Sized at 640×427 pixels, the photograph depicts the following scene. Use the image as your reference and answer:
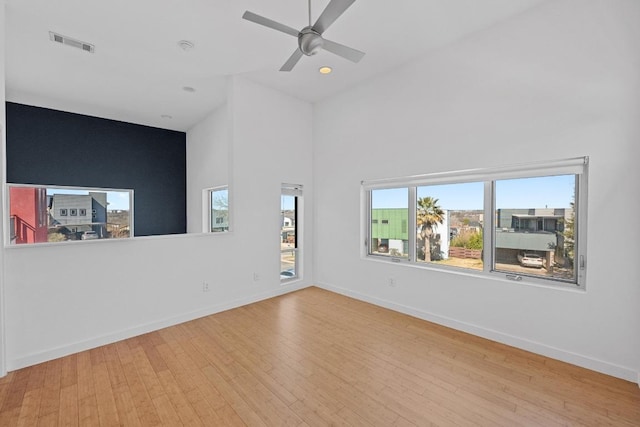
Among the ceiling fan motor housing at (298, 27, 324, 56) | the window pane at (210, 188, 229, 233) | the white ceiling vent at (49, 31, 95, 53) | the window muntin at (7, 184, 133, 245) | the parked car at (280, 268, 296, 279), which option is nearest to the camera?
the ceiling fan motor housing at (298, 27, 324, 56)

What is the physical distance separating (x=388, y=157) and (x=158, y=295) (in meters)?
3.53

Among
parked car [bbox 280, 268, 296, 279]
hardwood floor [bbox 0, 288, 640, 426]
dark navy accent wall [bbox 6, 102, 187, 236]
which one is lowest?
hardwood floor [bbox 0, 288, 640, 426]

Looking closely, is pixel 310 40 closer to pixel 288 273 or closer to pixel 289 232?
pixel 289 232

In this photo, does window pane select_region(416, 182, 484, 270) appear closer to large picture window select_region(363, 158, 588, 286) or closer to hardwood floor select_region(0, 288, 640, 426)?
large picture window select_region(363, 158, 588, 286)

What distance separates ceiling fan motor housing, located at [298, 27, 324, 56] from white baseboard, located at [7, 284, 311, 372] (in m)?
3.38

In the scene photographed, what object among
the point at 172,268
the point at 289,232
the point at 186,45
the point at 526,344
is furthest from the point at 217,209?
the point at 526,344

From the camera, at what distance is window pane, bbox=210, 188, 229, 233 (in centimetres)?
593

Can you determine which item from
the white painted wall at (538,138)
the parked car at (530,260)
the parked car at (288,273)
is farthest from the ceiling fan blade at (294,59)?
the parked car at (288,273)

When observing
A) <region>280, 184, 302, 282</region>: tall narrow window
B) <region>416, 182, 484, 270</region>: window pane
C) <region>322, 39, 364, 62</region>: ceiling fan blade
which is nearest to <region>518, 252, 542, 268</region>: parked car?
<region>416, 182, 484, 270</region>: window pane

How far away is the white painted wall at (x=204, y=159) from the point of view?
18.3 ft

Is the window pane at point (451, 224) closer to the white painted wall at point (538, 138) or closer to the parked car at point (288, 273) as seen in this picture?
the white painted wall at point (538, 138)

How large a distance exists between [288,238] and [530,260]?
3.47 m

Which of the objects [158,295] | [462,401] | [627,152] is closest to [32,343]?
[158,295]

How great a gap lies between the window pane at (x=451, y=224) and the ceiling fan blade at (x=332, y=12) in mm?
2402
